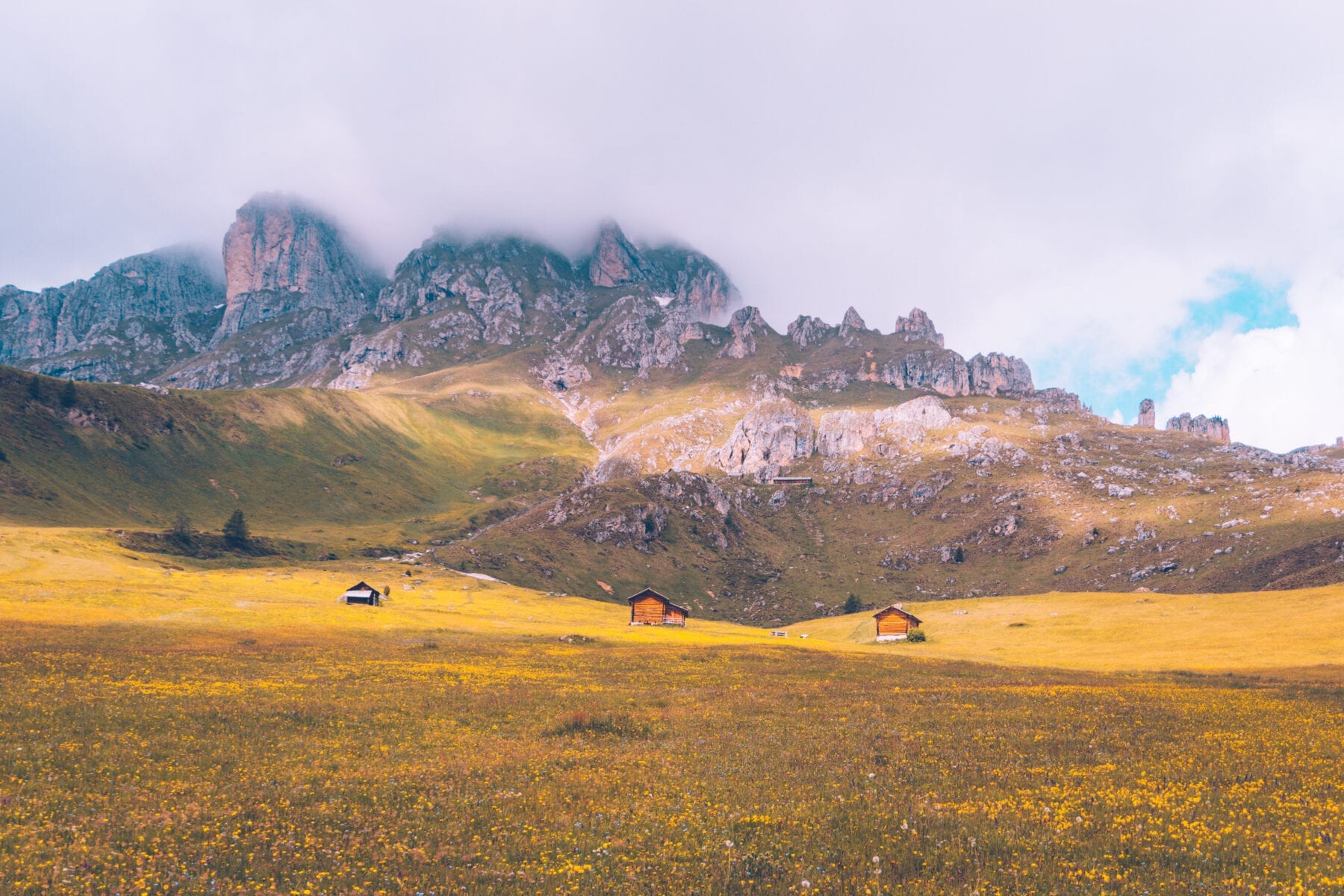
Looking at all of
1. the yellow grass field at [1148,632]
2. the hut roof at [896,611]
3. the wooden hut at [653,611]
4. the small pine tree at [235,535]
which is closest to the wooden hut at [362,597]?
the wooden hut at [653,611]

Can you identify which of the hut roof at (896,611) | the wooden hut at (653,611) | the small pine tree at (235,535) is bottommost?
the wooden hut at (653,611)

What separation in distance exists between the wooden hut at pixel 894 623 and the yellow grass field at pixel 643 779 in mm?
51765

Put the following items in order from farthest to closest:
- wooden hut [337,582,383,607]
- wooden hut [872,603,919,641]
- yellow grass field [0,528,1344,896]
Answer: wooden hut [337,582,383,607] < wooden hut [872,603,919,641] < yellow grass field [0,528,1344,896]

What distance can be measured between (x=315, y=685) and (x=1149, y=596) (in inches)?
4300

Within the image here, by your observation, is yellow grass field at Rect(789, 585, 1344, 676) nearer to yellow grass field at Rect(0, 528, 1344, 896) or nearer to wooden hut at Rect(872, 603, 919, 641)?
wooden hut at Rect(872, 603, 919, 641)

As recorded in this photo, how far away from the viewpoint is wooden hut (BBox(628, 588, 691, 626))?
121125 millimetres

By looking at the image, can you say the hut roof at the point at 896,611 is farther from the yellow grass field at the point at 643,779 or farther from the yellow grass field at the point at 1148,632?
the yellow grass field at the point at 643,779

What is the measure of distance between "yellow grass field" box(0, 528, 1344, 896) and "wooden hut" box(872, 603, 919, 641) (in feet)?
170

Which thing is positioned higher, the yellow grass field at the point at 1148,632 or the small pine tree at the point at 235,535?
the small pine tree at the point at 235,535

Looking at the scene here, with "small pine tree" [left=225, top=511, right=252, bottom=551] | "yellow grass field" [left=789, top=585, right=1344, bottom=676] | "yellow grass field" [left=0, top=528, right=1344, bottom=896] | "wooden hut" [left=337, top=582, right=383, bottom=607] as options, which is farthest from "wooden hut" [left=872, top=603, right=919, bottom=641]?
"small pine tree" [left=225, top=511, right=252, bottom=551]

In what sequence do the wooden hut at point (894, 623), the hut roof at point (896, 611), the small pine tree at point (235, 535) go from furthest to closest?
the small pine tree at point (235, 535) < the hut roof at point (896, 611) < the wooden hut at point (894, 623)

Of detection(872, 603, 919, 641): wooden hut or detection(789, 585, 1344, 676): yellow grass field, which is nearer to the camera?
detection(789, 585, 1344, 676): yellow grass field

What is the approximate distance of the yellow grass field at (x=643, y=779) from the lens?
13102mm

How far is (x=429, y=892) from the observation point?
12.2 m
